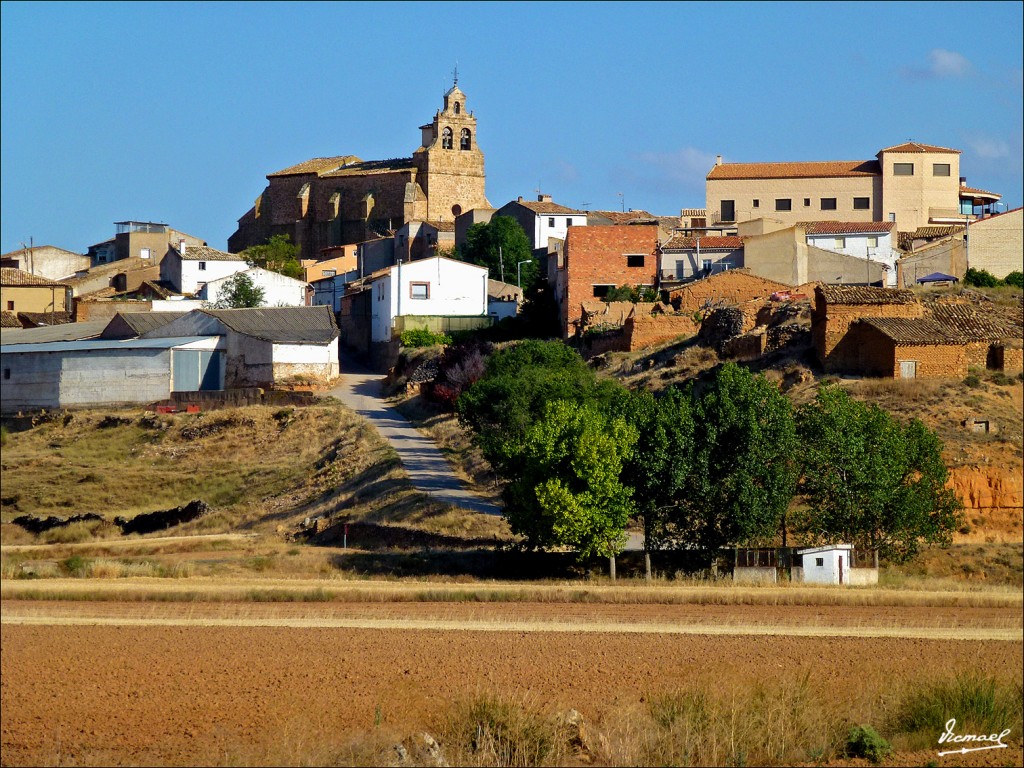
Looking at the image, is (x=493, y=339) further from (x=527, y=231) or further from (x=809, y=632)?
(x=809, y=632)

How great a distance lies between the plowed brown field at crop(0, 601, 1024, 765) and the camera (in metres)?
17.6

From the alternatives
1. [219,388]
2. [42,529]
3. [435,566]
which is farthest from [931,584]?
[219,388]

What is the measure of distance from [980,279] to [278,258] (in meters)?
38.2

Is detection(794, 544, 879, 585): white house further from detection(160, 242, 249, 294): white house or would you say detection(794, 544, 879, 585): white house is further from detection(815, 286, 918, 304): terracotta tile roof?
detection(160, 242, 249, 294): white house

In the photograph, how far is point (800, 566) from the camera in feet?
95.1

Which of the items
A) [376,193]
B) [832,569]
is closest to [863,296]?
[832,569]

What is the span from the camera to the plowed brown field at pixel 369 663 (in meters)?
17.6

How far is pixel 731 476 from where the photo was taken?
3011 cm

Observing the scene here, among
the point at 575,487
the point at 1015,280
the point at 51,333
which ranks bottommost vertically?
the point at 575,487

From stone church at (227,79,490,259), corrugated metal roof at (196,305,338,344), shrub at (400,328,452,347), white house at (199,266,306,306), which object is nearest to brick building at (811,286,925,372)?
shrub at (400,328,452,347)

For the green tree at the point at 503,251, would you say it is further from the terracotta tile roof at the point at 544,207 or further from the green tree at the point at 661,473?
the green tree at the point at 661,473

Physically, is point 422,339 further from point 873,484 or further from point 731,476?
point 873,484

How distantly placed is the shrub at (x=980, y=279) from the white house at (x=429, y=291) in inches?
762

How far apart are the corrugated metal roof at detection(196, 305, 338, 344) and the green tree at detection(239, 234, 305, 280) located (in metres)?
13.1
